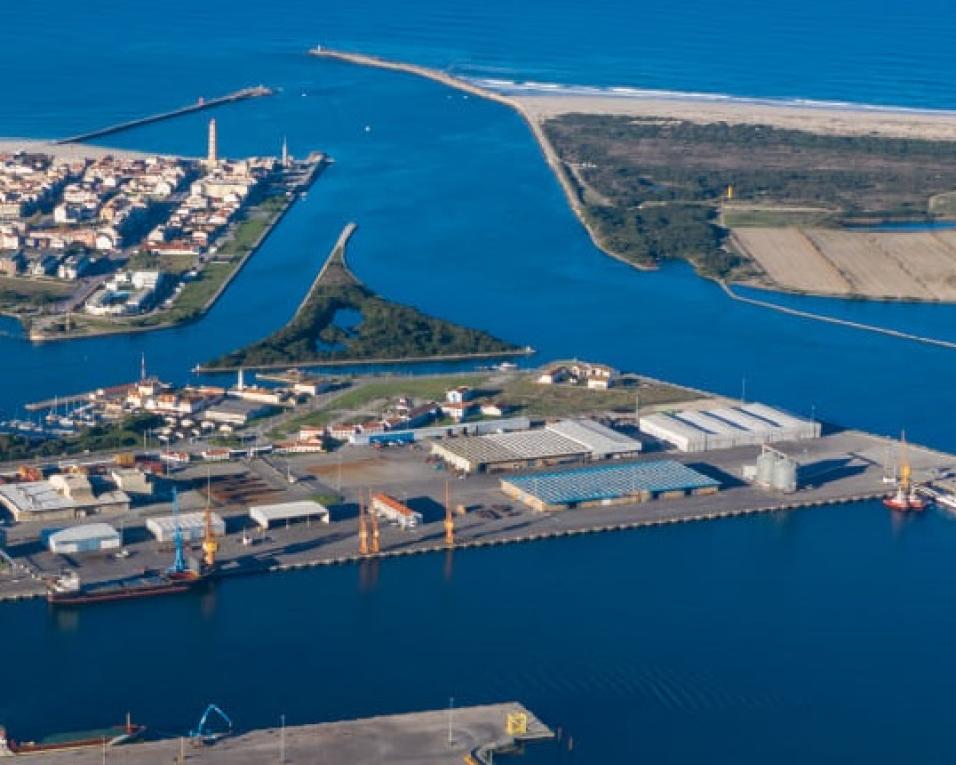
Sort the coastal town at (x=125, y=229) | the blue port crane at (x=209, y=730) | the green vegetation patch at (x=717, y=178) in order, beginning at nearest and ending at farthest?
1. the blue port crane at (x=209, y=730)
2. the coastal town at (x=125, y=229)
3. the green vegetation patch at (x=717, y=178)

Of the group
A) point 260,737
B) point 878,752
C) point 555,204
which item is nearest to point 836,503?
point 878,752

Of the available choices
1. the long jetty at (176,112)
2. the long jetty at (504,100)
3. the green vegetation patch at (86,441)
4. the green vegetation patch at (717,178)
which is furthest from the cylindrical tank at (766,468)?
the long jetty at (176,112)

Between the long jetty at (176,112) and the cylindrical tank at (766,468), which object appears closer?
the cylindrical tank at (766,468)

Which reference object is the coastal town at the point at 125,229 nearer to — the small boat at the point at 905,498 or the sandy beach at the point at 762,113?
the sandy beach at the point at 762,113

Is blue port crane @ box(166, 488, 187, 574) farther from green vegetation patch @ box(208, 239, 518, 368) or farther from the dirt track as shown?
the dirt track

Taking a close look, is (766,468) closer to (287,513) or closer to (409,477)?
(409,477)

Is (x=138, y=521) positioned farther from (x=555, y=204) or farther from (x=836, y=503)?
(x=555, y=204)
